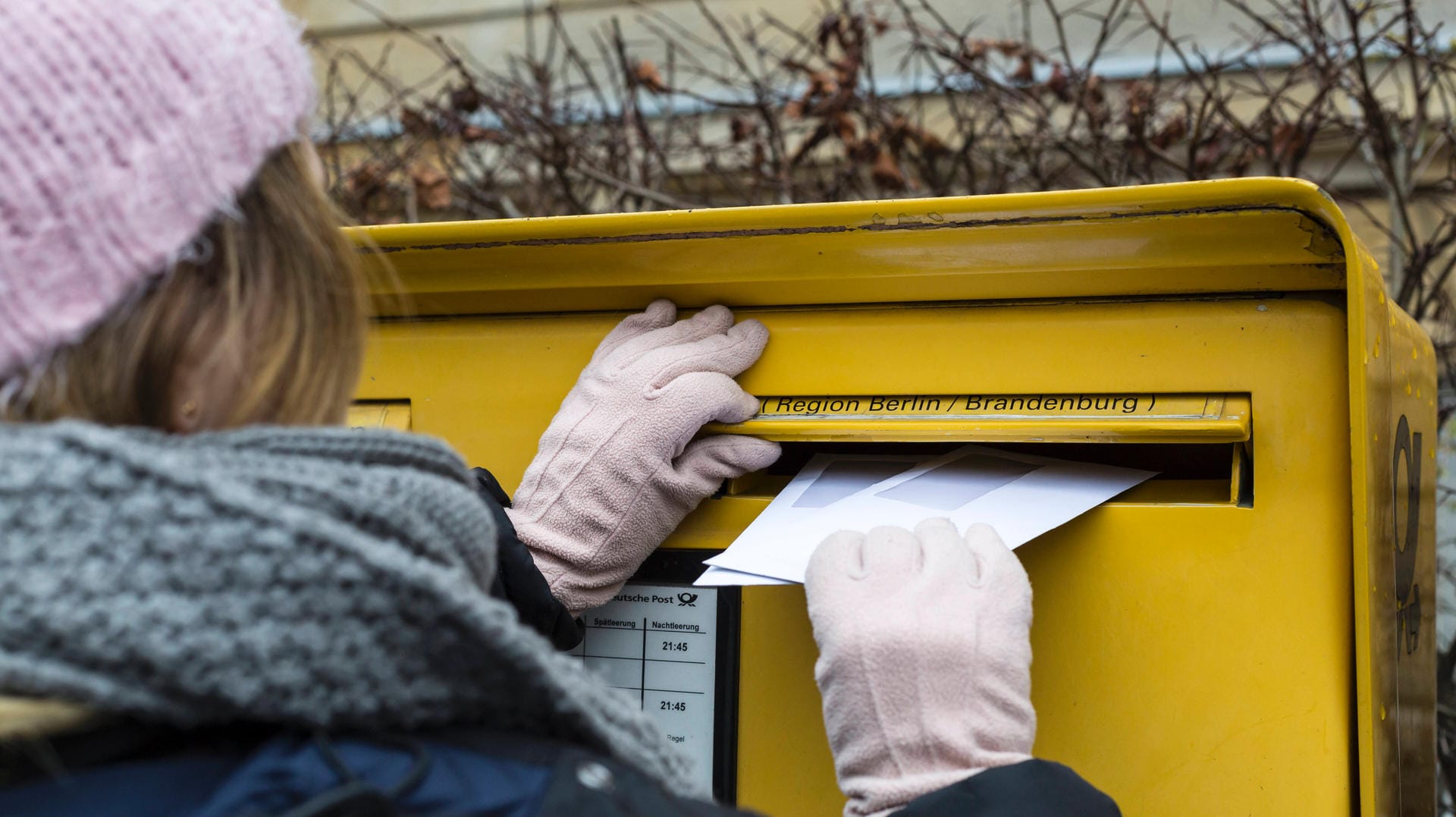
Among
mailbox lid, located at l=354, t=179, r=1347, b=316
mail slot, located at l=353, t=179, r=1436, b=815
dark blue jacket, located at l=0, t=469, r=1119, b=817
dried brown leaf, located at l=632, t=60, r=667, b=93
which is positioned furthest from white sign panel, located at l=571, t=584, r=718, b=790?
dried brown leaf, located at l=632, t=60, r=667, b=93

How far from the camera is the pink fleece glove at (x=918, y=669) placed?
39.4 inches

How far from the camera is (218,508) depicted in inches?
26.7

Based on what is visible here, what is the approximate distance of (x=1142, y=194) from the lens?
1118mm

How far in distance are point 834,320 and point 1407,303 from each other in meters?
1.80

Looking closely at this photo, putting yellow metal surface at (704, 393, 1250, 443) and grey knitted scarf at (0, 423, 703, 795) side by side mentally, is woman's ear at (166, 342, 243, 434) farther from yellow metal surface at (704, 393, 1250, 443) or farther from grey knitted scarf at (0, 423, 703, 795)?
Answer: yellow metal surface at (704, 393, 1250, 443)

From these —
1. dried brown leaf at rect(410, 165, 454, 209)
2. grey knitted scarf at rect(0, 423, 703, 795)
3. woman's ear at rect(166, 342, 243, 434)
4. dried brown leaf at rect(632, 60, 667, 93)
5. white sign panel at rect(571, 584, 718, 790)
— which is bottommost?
white sign panel at rect(571, 584, 718, 790)

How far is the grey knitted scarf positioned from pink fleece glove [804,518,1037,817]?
13.7 inches

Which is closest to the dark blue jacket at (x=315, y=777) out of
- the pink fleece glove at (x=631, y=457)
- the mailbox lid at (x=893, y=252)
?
the pink fleece glove at (x=631, y=457)

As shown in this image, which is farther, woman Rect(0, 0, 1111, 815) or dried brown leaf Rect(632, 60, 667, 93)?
dried brown leaf Rect(632, 60, 667, 93)

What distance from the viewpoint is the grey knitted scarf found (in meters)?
0.64

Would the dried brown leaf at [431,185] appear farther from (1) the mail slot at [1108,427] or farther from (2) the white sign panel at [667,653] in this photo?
(2) the white sign panel at [667,653]

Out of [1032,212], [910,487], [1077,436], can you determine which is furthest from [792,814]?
[1032,212]

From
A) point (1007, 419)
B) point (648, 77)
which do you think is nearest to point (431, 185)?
point (648, 77)

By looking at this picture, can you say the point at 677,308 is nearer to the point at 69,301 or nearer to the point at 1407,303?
the point at 69,301
